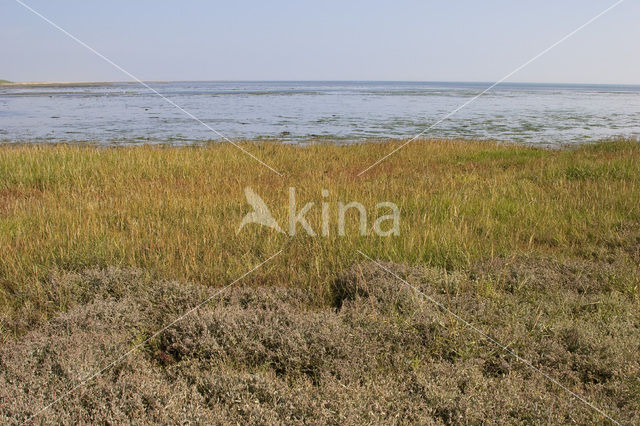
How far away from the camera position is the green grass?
→ 497cm

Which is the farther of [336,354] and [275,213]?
[275,213]

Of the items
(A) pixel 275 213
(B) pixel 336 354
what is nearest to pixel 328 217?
(A) pixel 275 213

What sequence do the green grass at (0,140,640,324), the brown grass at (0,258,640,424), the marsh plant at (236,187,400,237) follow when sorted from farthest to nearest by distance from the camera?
the marsh plant at (236,187,400,237), the green grass at (0,140,640,324), the brown grass at (0,258,640,424)

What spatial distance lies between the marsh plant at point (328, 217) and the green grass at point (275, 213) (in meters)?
0.09

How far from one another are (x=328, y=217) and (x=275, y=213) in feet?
2.71

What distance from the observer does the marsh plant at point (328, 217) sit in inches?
229

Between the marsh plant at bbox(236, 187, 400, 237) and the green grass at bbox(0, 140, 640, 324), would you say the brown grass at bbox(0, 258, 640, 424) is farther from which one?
the marsh plant at bbox(236, 187, 400, 237)

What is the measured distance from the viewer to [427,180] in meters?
9.08

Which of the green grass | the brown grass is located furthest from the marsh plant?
the brown grass

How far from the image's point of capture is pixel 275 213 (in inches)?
259

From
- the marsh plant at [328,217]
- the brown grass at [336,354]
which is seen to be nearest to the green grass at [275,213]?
the marsh plant at [328,217]

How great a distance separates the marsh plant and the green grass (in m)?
0.09

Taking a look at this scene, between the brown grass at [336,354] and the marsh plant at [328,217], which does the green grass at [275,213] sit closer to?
the marsh plant at [328,217]

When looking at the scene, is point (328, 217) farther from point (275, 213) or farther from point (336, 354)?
point (336, 354)
